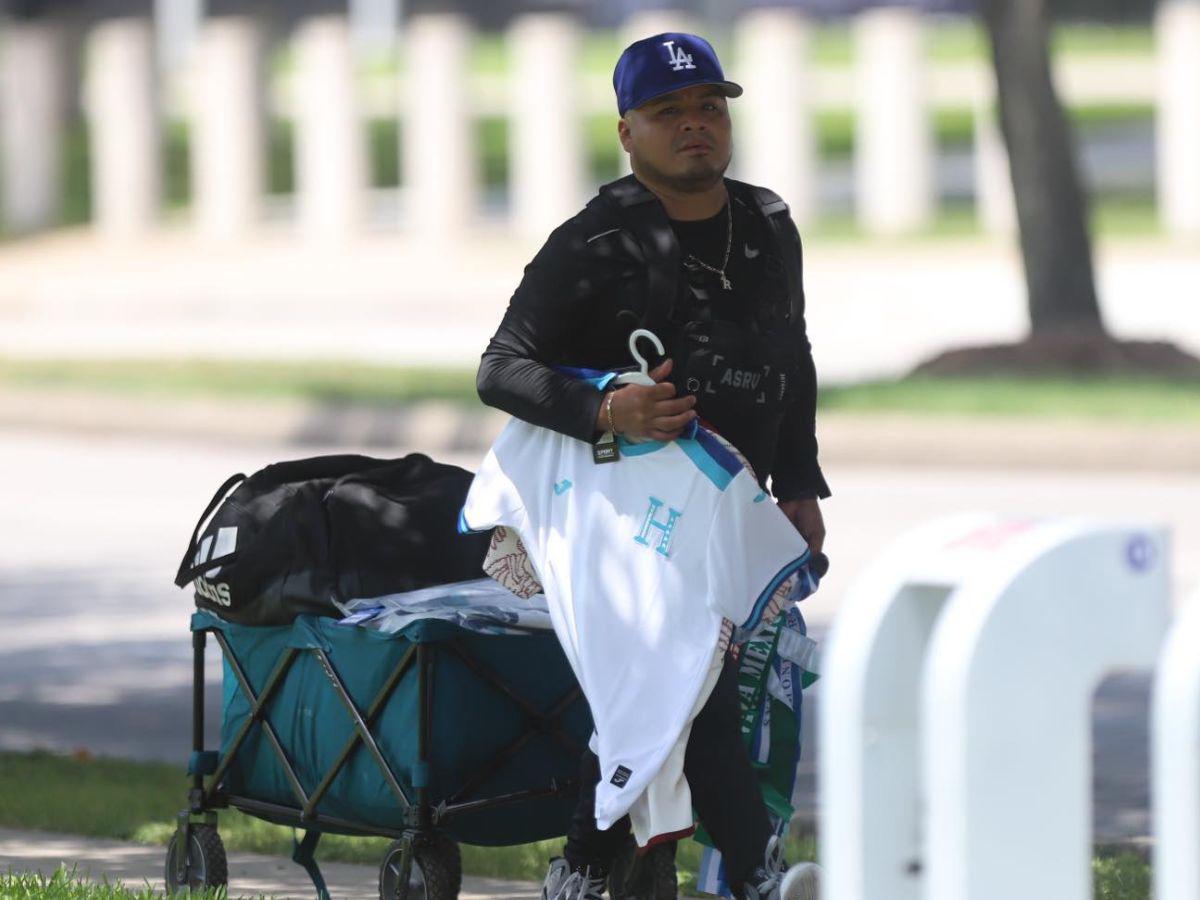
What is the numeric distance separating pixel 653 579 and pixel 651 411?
29 cm

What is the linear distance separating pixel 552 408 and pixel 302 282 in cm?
2718

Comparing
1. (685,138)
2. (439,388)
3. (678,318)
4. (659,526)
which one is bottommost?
(659,526)

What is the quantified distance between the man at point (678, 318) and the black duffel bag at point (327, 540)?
74cm

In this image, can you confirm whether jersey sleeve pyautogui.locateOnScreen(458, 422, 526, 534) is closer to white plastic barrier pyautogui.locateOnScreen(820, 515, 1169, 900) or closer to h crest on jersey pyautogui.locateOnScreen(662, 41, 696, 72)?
h crest on jersey pyautogui.locateOnScreen(662, 41, 696, 72)

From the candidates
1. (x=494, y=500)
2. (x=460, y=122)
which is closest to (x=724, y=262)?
(x=494, y=500)

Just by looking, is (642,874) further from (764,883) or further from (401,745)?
(401,745)

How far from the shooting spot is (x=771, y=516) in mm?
4785

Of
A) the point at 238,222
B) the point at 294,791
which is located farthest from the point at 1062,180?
the point at 238,222

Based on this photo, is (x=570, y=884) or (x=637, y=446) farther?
(x=570, y=884)

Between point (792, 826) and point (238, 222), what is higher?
point (238, 222)

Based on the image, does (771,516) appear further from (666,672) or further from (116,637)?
(116,637)

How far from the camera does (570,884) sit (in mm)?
4988

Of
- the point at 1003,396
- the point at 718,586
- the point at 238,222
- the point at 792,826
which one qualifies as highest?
the point at 238,222

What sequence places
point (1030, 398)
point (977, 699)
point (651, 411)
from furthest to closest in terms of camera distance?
point (1030, 398)
point (651, 411)
point (977, 699)
